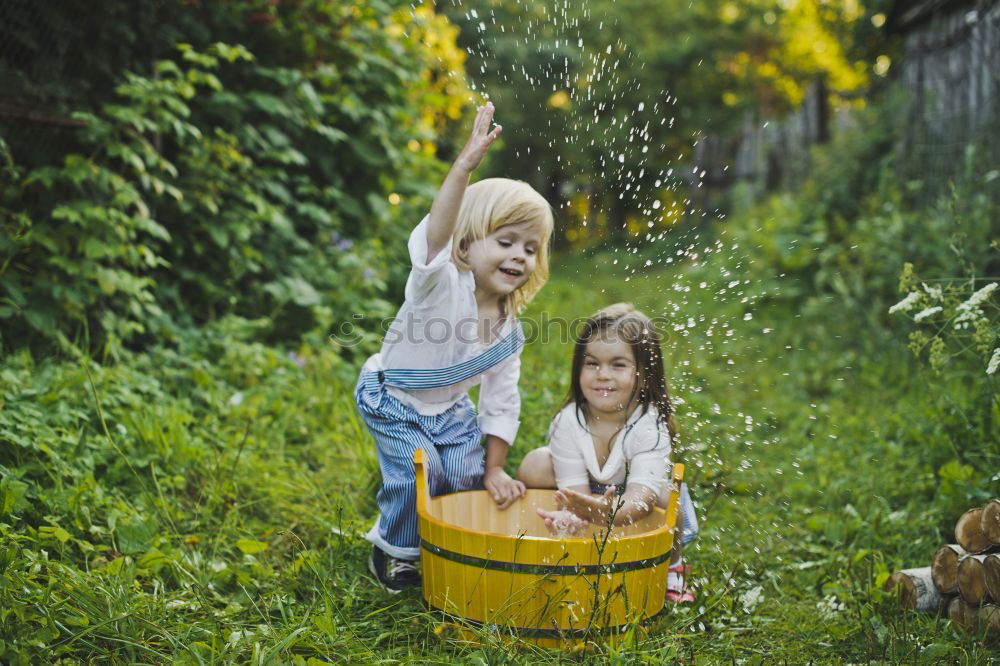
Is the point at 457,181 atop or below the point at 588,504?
atop

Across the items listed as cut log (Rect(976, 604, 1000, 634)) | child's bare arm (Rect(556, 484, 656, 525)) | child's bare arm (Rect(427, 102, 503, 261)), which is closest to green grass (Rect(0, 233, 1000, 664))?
cut log (Rect(976, 604, 1000, 634))

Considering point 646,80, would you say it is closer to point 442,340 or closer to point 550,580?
point 442,340

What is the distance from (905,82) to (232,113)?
524cm

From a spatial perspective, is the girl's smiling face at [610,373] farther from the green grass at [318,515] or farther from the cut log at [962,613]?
the cut log at [962,613]

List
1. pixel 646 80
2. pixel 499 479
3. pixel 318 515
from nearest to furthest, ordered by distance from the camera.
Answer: pixel 499 479 → pixel 318 515 → pixel 646 80

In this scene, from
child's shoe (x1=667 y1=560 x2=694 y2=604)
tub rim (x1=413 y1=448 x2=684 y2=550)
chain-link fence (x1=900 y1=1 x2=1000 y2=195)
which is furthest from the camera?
chain-link fence (x1=900 y1=1 x2=1000 y2=195)

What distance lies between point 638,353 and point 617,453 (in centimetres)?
29

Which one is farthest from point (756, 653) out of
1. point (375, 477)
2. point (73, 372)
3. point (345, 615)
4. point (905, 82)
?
point (905, 82)

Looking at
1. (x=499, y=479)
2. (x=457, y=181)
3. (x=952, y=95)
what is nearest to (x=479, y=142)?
(x=457, y=181)

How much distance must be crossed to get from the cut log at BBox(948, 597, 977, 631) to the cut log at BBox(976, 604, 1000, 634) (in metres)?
0.04

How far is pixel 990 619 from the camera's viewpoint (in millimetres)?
2068

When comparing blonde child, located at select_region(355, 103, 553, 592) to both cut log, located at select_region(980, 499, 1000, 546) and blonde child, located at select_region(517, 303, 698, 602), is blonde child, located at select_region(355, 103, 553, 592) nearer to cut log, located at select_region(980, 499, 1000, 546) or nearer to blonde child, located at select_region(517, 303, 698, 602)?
blonde child, located at select_region(517, 303, 698, 602)

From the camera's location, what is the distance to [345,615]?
2.12 metres

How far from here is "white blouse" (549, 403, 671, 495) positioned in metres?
2.37
